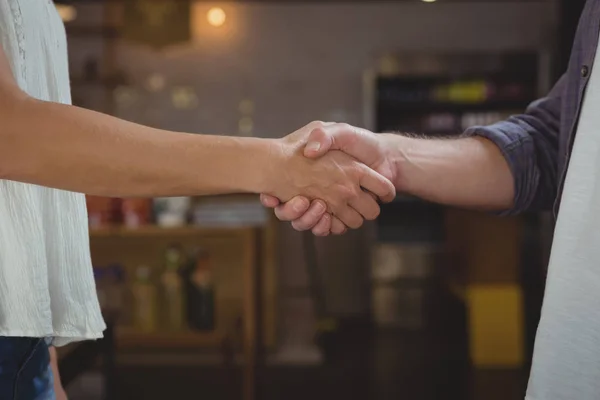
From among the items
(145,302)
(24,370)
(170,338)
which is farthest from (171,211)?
(24,370)

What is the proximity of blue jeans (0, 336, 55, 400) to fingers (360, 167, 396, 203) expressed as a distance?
2.39ft

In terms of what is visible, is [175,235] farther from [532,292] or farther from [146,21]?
[146,21]

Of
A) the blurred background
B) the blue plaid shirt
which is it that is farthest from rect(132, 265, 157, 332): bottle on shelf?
the blue plaid shirt

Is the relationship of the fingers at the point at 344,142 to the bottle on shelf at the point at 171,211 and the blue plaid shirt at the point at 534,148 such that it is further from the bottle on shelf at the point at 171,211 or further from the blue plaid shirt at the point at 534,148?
the bottle on shelf at the point at 171,211

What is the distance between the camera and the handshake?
1.45 meters

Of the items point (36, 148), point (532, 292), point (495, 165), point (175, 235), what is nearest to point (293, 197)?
point (495, 165)

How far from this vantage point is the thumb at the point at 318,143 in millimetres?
1445

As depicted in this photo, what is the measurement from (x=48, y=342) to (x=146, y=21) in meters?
5.42

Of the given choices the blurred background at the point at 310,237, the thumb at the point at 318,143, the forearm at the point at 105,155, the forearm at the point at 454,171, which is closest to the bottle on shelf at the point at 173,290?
the blurred background at the point at 310,237

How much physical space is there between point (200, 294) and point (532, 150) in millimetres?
3058

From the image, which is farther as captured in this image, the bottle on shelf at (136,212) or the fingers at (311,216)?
the bottle on shelf at (136,212)

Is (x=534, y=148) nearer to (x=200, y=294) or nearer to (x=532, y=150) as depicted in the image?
(x=532, y=150)

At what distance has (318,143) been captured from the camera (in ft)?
4.82

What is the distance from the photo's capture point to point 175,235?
434cm
